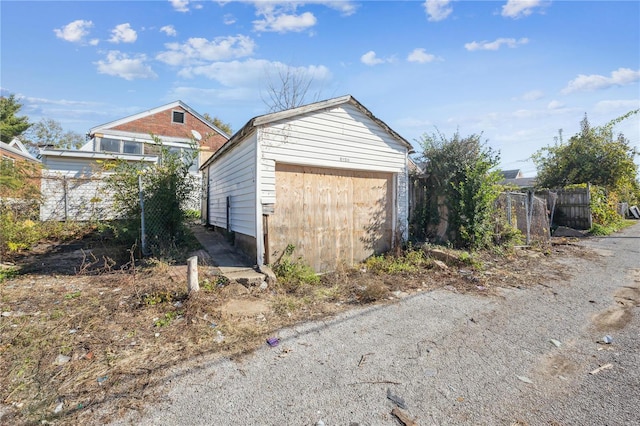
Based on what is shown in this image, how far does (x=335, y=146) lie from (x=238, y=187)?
2392 mm

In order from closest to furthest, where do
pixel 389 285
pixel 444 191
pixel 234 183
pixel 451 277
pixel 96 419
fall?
pixel 96 419, pixel 389 285, pixel 451 277, pixel 234 183, pixel 444 191

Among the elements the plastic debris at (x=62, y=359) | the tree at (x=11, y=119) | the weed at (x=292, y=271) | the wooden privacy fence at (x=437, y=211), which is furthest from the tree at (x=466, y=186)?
the tree at (x=11, y=119)

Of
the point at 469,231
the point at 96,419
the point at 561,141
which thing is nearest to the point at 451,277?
the point at 469,231

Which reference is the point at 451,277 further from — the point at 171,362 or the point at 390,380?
the point at 171,362

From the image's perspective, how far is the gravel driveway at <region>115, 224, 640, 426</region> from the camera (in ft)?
7.53

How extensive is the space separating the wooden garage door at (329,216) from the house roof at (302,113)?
91cm

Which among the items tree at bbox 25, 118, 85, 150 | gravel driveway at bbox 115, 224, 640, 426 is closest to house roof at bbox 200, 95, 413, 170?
gravel driveway at bbox 115, 224, 640, 426

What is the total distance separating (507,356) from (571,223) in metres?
11.8

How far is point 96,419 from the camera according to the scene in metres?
2.22

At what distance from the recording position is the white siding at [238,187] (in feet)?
19.7

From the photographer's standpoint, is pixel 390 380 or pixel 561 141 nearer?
pixel 390 380

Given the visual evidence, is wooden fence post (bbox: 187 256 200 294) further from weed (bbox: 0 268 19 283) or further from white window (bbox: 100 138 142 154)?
white window (bbox: 100 138 142 154)

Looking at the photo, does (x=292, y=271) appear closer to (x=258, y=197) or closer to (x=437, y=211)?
(x=258, y=197)

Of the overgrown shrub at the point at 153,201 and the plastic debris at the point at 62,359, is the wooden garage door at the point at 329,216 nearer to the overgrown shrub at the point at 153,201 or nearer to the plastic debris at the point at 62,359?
the overgrown shrub at the point at 153,201
